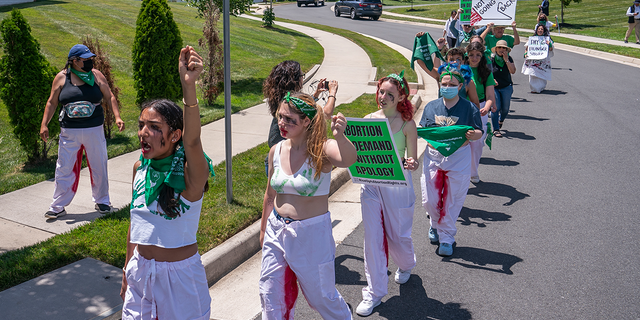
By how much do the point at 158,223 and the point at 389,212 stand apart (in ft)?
7.03

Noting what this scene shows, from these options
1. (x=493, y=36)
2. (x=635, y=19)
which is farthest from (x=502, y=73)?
(x=635, y=19)

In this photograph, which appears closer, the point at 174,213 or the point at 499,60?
the point at 174,213

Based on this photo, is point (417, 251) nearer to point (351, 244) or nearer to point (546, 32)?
point (351, 244)

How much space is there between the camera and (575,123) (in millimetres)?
11492

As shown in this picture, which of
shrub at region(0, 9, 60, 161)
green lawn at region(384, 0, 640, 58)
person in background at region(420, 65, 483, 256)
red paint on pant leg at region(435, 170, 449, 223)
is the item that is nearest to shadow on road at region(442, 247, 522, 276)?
person in background at region(420, 65, 483, 256)

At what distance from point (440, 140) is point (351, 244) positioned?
1545 millimetres

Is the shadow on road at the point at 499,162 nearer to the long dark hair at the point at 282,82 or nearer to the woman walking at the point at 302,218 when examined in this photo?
the long dark hair at the point at 282,82

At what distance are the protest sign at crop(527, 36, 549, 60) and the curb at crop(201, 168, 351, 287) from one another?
1125cm

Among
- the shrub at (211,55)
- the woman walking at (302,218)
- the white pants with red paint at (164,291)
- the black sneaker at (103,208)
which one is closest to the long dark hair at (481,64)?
the woman walking at (302,218)

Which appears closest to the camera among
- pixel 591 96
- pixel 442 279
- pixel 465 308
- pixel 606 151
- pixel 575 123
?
pixel 465 308

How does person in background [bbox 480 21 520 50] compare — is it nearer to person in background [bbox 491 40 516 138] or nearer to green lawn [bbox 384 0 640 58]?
person in background [bbox 491 40 516 138]

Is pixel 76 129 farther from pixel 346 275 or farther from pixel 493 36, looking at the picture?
pixel 493 36

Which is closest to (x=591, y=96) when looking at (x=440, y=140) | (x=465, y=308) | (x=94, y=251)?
(x=440, y=140)

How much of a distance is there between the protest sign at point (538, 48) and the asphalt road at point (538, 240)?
3.39 meters
